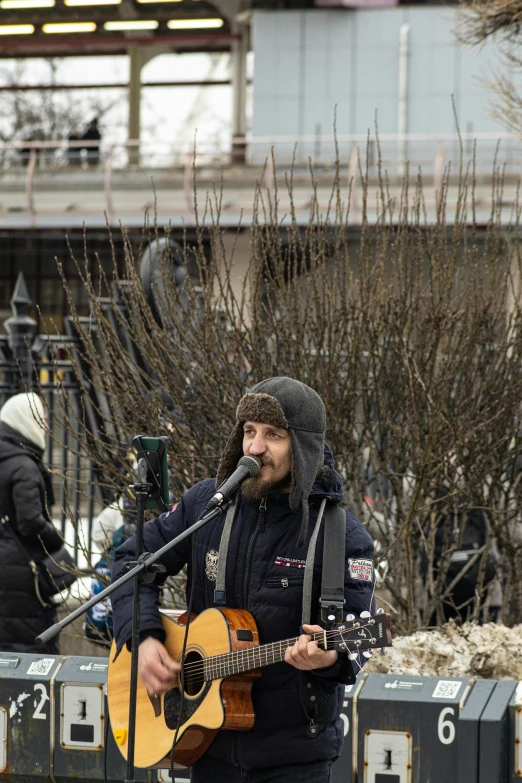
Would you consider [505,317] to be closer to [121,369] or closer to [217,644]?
[121,369]

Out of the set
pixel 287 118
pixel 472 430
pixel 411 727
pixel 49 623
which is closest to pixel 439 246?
pixel 472 430

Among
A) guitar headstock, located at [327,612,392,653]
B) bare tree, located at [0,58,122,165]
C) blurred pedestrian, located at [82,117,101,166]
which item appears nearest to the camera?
guitar headstock, located at [327,612,392,653]

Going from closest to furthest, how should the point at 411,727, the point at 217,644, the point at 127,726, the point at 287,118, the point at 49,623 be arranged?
the point at 217,644 → the point at 127,726 → the point at 411,727 → the point at 49,623 → the point at 287,118

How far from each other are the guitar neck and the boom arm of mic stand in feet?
1.15

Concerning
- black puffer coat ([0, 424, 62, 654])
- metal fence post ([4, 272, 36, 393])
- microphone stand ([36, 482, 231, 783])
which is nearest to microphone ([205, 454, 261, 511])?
microphone stand ([36, 482, 231, 783])

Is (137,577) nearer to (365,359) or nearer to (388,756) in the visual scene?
(388,756)

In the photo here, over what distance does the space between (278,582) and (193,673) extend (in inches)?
18.0

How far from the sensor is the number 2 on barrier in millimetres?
4570

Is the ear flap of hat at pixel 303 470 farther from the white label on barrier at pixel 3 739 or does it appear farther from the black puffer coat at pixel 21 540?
the black puffer coat at pixel 21 540

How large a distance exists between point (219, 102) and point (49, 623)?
804 inches

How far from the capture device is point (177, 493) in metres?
6.55

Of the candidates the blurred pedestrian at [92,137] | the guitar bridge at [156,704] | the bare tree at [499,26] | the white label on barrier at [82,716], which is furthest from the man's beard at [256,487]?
the blurred pedestrian at [92,137]

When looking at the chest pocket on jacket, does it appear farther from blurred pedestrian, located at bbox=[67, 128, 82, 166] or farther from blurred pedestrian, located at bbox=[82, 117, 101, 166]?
blurred pedestrian, located at bbox=[82, 117, 101, 166]

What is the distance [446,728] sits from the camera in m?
4.58
